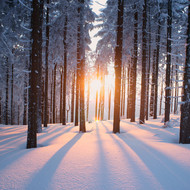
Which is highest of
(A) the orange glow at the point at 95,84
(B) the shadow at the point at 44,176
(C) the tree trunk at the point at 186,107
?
(A) the orange glow at the point at 95,84

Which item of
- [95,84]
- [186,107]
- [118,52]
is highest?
[118,52]

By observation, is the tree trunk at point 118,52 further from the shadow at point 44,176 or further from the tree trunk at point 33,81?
the shadow at point 44,176

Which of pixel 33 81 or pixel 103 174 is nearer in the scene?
pixel 103 174

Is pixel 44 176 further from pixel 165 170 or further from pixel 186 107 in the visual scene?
pixel 186 107

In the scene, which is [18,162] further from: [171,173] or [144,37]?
[144,37]

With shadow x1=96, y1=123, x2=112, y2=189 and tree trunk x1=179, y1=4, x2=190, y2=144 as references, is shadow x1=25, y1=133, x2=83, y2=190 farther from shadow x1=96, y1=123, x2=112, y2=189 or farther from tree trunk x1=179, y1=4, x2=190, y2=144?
tree trunk x1=179, y1=4, x2=190, y2=144

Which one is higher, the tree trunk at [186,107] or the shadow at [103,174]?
the tree trunk at [186,107]

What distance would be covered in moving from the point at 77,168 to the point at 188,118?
4619 millimetres

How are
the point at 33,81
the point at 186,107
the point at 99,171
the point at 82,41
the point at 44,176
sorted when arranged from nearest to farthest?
the point at 44,176
the point at 99,171
the point at 186,107
the point at 33,81
the point at 82,41

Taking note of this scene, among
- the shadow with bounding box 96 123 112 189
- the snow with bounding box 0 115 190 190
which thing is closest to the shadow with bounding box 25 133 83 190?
the snow with bounding box 0 115 190 190

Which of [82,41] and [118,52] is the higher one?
[82,41]

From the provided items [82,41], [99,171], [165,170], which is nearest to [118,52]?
[82,41]

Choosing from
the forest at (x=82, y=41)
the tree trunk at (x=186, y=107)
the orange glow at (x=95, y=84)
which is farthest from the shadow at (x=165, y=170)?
the orange glow at (x=95, y=84)

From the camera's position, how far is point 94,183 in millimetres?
2287
